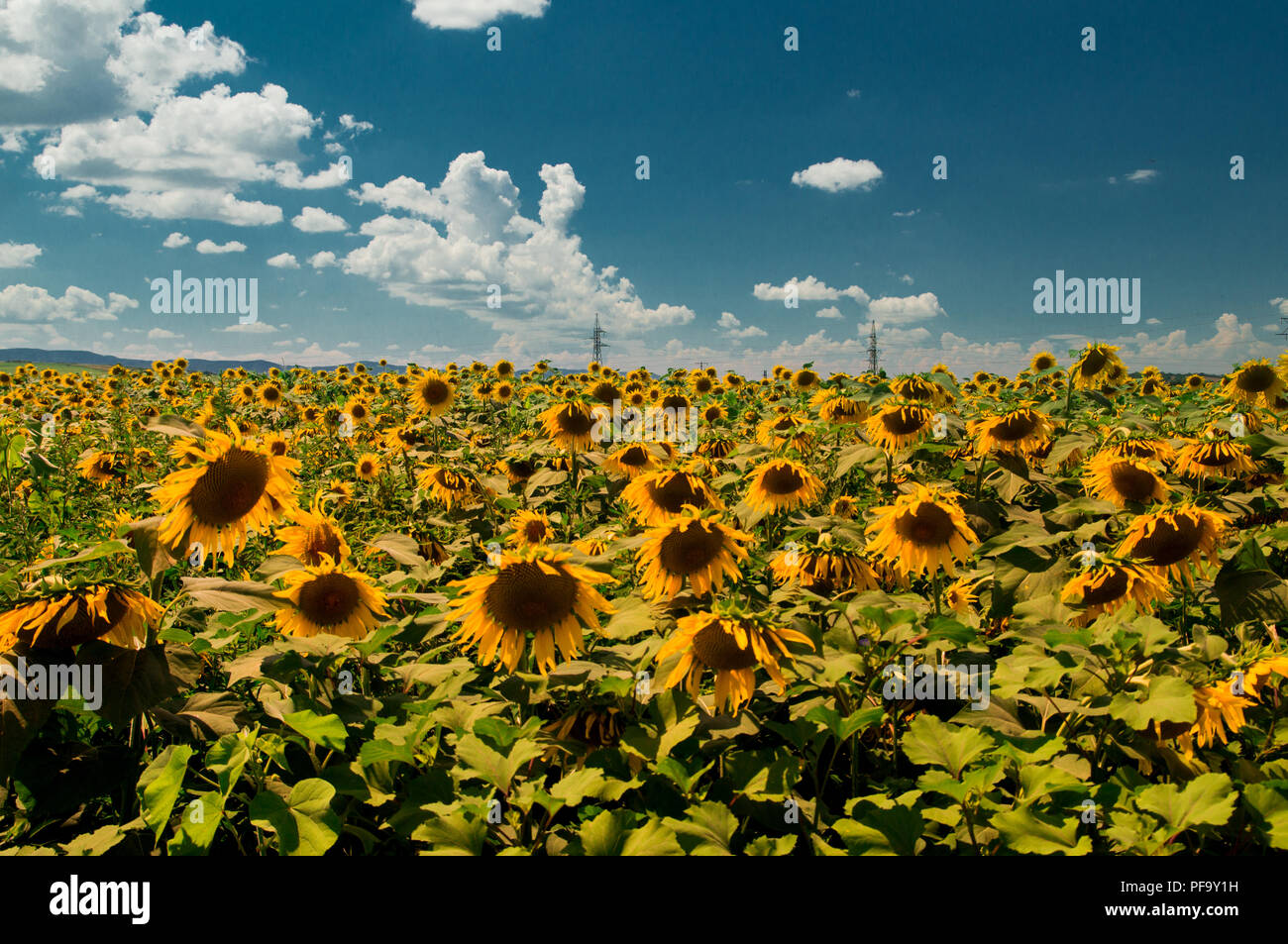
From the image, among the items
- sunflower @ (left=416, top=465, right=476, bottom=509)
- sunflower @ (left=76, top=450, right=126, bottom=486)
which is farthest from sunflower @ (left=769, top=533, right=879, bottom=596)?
sunflower @ (left=76, top=450, right=126, bottom=486)

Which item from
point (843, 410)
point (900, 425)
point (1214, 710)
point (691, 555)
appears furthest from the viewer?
point (843, 410)

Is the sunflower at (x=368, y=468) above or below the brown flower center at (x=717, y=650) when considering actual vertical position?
above

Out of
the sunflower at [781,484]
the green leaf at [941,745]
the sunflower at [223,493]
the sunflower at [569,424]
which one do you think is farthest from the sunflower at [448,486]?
the green leaf at [941,745]

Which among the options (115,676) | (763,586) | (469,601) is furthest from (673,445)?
(115,676)

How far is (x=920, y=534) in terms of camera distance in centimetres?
341

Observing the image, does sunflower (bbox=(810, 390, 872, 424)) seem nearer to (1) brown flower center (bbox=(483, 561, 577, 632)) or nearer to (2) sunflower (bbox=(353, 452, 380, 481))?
(1) brown flower center (bbox=(483, 561, 577, 632))

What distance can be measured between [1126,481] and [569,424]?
416cm

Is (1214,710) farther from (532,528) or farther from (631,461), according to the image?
(631,461)

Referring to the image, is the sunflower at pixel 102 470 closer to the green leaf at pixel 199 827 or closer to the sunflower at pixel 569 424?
the sunflower at pixel 569 424

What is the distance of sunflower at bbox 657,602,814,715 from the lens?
6.90 ft

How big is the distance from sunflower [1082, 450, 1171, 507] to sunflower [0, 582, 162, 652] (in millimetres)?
4674

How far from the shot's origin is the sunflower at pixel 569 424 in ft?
19.3

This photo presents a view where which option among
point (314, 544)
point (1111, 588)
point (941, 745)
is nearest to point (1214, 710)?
point (1111, 588)

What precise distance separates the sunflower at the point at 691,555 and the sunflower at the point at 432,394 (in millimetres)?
7675
